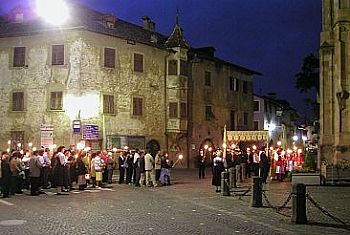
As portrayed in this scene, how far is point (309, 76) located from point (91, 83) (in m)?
18.5

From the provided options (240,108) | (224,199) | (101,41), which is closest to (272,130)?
(240,108)

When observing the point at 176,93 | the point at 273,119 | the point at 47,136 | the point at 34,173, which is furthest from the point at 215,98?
the point at 34,173

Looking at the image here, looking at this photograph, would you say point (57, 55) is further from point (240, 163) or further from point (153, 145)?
point (240, 163)

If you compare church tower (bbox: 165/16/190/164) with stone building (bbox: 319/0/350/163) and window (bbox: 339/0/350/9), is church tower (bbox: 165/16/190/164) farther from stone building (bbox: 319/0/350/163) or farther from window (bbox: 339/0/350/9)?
window (bbox: 339/0/350/9)

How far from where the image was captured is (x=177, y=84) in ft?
157

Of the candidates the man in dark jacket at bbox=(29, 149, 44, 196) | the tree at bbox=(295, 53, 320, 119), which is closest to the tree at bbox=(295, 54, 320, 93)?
the tree at bbox=(295, 53, 320, 119)

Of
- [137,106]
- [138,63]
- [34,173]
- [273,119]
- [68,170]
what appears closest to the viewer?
[34,173]

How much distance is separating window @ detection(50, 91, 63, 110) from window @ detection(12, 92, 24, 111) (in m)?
2.66

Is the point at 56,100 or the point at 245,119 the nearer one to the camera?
the point at 56,100

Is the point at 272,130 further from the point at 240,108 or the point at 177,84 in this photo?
the point at 177,84

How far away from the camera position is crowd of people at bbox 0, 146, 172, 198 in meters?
21.7

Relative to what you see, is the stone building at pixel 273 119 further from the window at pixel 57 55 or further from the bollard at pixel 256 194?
the bollard at pixel 256 194

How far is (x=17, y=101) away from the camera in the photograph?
4250 centimetres

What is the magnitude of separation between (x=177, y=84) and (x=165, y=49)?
130 inches
